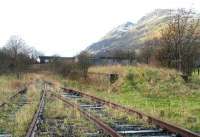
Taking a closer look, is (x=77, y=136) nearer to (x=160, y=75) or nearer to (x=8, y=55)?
(x=160, y=75)

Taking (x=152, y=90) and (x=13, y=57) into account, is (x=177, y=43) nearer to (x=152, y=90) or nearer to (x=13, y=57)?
(x=152, y=90)

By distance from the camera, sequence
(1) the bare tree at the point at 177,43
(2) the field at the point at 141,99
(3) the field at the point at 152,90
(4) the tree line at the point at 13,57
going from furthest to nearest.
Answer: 1. (4) the tree line at the point at 13,57
2. (1) the bare tree at the point at 177,43
3. (3) the field at the point at 152,90
4. (2) the field at the point at 141,99

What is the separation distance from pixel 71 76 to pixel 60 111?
36.0 metres

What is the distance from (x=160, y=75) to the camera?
97.8ft

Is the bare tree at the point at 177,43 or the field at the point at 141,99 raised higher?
the bare tree at the point at 177,43

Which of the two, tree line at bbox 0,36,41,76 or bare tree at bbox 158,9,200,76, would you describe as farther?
tree line at bbox 0,36,41,76

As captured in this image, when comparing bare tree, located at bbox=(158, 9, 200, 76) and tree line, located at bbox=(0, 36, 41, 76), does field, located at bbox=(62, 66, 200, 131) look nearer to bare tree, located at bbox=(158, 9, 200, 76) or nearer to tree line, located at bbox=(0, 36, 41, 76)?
bare tree, located at bbox=(158, 9, 200, 76)

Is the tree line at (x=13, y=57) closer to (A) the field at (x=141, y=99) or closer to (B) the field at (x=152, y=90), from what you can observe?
(A) the field at (x=141, y=99)

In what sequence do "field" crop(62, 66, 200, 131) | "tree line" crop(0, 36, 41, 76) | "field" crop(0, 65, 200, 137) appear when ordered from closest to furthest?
1. "field" crop(0, 65, 200, 137)
2. "field" crop(62, 66, 200, 131)
3. "tree line" crop(0, 36, 41, 76)

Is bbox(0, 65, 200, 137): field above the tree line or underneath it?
underneath

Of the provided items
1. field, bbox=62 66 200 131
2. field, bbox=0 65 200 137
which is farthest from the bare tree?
field, bbox=62 66 200 131

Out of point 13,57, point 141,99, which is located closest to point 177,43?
point 141,99

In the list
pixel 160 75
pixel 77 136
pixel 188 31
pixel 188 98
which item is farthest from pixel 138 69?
pixel 77 136

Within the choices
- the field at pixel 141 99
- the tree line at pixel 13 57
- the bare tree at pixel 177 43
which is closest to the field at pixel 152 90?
the field at pixel 141 99
